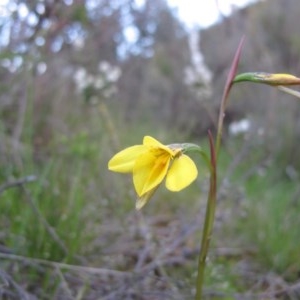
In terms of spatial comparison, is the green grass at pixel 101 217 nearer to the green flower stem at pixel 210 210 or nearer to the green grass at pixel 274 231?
the green grass at pixel 274 231

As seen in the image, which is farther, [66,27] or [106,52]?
[106,52]

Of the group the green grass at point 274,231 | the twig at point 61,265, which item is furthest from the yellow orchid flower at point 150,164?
the green grass at point 274,231

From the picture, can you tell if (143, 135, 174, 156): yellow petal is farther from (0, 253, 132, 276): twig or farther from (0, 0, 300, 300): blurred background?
(0, 253, 132, 276): twig

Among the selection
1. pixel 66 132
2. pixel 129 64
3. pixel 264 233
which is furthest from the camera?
pixel 129 64

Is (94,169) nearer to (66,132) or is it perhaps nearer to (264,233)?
(264,233)

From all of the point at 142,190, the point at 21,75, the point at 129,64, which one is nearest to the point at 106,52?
the point at 129,64

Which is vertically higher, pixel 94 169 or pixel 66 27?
pixel 66 27
